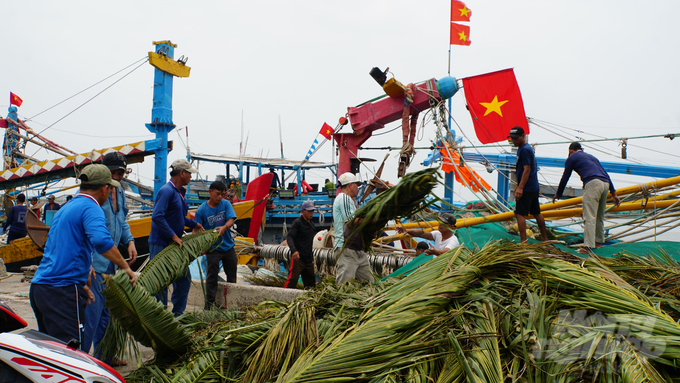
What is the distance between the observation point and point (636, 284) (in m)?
2.58

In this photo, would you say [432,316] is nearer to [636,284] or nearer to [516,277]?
[516,277]

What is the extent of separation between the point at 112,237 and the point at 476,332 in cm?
324

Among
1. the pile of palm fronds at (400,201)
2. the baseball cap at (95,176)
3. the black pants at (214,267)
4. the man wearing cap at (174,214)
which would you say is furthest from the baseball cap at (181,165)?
the pile of palm fronds at (400,201)

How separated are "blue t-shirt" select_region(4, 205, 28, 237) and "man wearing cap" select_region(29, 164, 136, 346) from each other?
8536 millimetres

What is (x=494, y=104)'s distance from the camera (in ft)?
23.4

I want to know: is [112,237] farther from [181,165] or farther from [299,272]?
[299,272]

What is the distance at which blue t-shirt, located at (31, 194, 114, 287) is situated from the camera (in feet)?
8.29

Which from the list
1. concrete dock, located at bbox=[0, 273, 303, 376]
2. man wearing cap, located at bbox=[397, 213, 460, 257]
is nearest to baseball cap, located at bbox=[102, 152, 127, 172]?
concrete dock, located at bbox=[0, 273, 303, 376]

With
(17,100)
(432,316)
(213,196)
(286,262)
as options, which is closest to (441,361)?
(432,316)

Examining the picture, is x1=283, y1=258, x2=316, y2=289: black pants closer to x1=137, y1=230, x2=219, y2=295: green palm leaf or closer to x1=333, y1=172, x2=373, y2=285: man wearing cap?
x1=333, y1=172, x2=373, y2=285: man wearing cap

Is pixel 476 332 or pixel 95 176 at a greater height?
pixel 95 176

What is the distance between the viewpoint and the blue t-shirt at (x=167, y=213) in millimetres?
4039

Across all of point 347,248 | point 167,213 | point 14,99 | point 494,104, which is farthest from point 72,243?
point 14,99

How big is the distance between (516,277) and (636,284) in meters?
0.89
